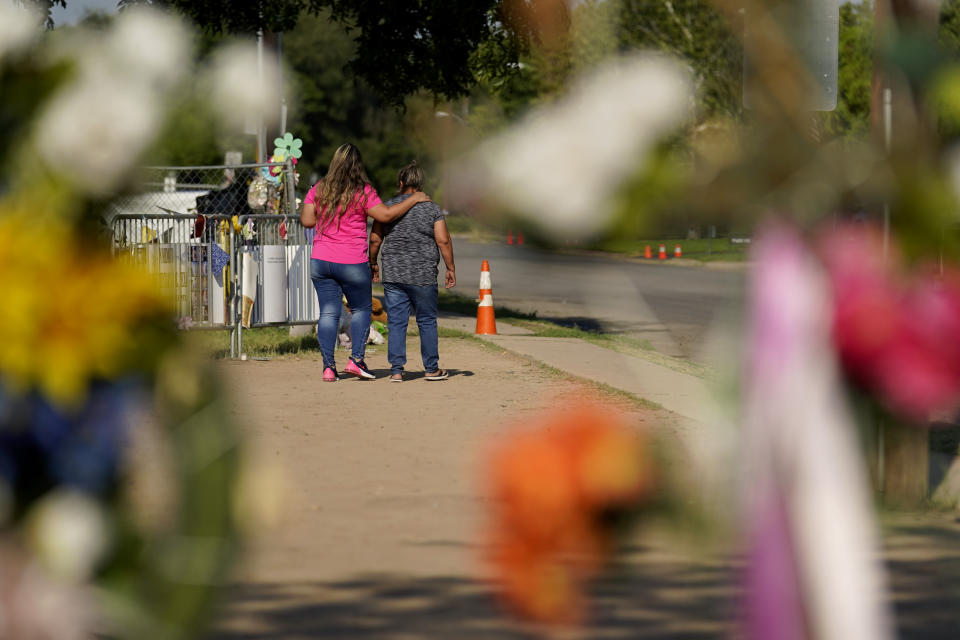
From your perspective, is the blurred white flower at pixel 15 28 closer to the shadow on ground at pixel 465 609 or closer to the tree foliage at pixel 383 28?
the shadow on ground at pixel 465 609

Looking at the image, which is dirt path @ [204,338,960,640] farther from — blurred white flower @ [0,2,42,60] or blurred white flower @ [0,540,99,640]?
blurred white flower @ [0,2,42,60]

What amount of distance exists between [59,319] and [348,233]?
9.20m

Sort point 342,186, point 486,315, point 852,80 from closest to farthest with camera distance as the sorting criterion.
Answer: point 852,80
point 342,186
point 486,315

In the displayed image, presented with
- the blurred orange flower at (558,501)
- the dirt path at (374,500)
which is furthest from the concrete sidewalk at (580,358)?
the blurred orange flower at (558,501)

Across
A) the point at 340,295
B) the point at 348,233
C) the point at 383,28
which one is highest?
the point at 383,28

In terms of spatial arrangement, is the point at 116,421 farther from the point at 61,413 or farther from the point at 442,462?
the point at 442,462

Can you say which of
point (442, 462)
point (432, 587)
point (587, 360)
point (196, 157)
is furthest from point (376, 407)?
point (196, 157)

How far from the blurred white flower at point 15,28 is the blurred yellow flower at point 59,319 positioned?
218 millimetres

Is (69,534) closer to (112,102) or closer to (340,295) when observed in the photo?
(112,102)

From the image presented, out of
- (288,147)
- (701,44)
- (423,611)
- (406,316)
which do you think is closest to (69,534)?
(701,44)

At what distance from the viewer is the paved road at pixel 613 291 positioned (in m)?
1.32

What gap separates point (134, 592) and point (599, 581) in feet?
1.48

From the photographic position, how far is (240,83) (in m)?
1.45

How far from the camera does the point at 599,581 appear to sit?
1344mm
